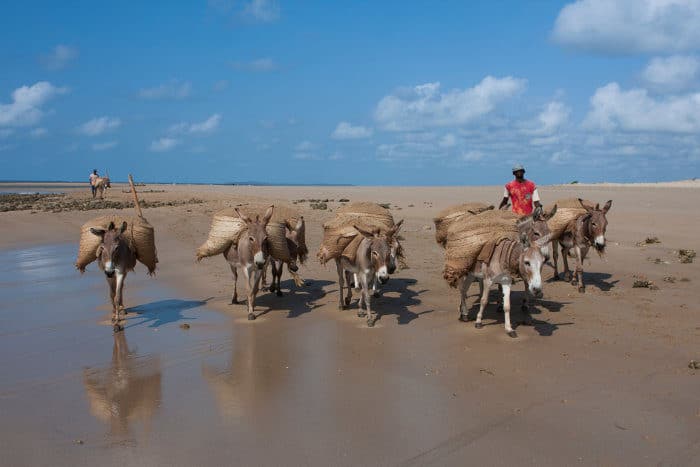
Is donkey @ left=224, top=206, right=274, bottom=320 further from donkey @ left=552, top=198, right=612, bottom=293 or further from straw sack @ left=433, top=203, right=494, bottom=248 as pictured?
donkey @ left=552, top=198, right=612, bottom=293

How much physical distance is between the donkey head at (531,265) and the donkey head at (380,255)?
7.45 ft

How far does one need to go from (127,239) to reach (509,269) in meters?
7.33

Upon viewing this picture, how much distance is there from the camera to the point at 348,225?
12.9 meters

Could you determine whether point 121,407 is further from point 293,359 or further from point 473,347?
point 473,347

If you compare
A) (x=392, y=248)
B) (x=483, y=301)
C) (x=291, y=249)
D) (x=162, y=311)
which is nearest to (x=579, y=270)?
(x=483, y=301)

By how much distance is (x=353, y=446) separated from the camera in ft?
20.7

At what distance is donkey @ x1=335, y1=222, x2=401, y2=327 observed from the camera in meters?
10.9

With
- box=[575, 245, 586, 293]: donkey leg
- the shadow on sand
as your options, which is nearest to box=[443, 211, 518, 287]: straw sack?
Result: box=[575, 245, 586, 293]: donkey leg

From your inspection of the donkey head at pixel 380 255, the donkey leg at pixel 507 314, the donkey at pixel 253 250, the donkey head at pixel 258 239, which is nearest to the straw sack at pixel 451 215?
the donkey head at pixel 380 255

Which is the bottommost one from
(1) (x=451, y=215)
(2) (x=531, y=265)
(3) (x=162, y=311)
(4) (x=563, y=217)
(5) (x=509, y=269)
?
(3) (x=162, y=311)

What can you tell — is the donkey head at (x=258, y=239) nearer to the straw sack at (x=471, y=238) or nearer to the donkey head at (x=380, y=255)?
the donkey head at (x=380, y=255)

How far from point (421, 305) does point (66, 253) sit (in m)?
14.0

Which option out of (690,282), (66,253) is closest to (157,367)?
(690,282)

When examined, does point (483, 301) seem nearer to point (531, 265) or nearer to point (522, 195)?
point (531, 265)
